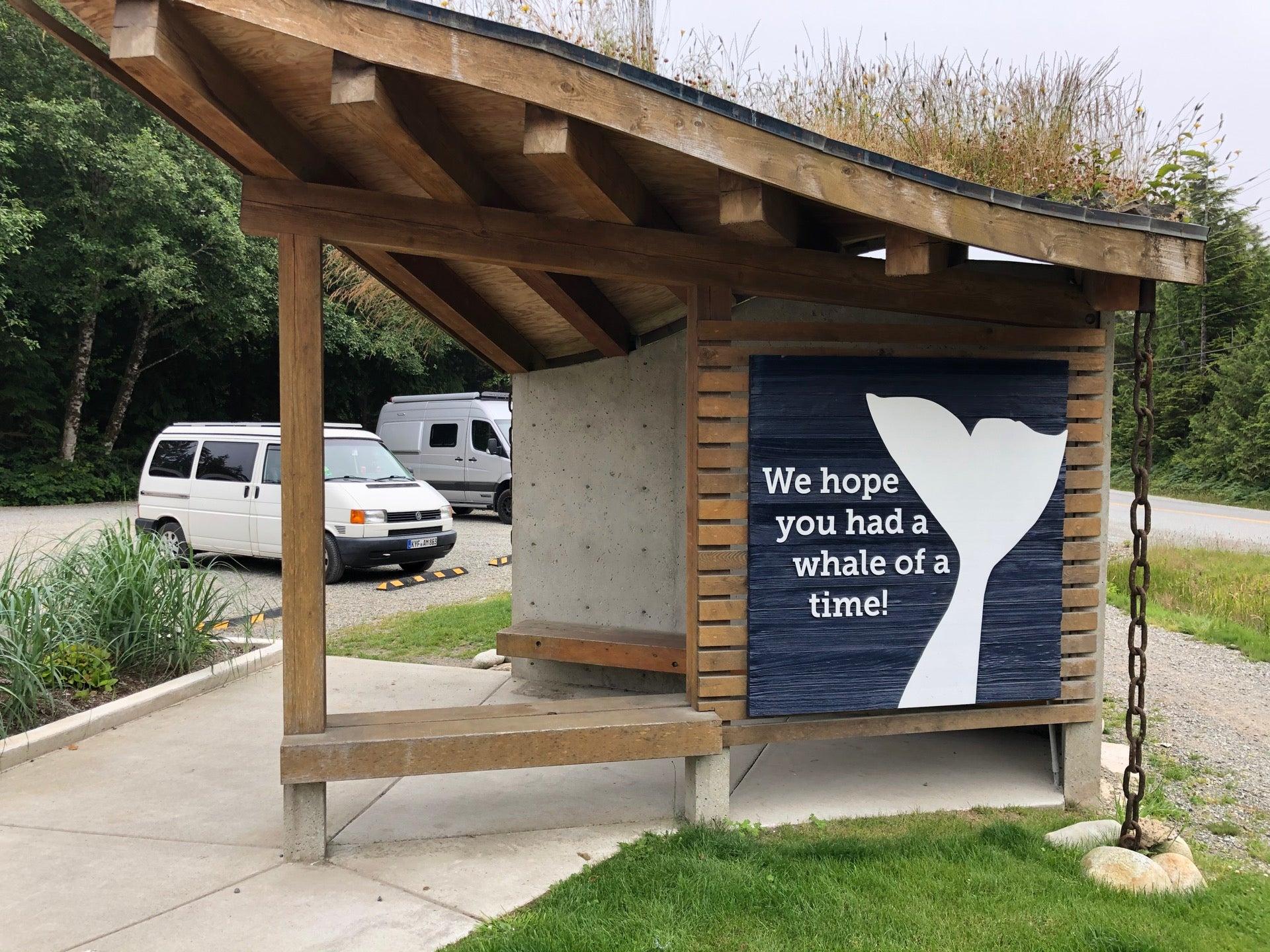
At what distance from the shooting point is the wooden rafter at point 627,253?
3.68 m

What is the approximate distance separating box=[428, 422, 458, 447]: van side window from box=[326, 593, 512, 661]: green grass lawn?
8759mm

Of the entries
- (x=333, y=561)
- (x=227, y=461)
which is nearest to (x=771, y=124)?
(x=333, y=561)

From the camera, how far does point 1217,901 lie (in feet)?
11.2

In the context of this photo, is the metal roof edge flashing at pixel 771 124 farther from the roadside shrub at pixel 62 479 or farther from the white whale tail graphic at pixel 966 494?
the roadside shrub at pixel 62 479

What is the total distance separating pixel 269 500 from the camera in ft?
37.6

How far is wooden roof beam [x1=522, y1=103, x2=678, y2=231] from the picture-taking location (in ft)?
10.6

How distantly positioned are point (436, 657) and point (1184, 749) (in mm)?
5197

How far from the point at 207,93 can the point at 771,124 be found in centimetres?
192

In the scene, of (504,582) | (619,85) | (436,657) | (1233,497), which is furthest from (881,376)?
(1233,497)

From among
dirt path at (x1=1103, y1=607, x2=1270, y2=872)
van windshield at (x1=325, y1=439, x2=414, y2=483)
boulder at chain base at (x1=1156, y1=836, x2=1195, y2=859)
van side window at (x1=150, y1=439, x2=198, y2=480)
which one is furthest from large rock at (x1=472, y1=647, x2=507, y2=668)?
van side window at (x1=150, y1=439, x2=198, y2=480)

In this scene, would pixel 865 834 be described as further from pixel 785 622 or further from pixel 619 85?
pixel 619 85

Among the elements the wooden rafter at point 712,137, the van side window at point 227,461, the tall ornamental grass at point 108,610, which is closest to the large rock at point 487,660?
the tall ornamental grass at point 108,610

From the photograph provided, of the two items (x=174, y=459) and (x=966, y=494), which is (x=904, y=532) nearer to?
(x=966, y=494)

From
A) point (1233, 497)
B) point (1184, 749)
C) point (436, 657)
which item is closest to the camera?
point (1184, 749)
